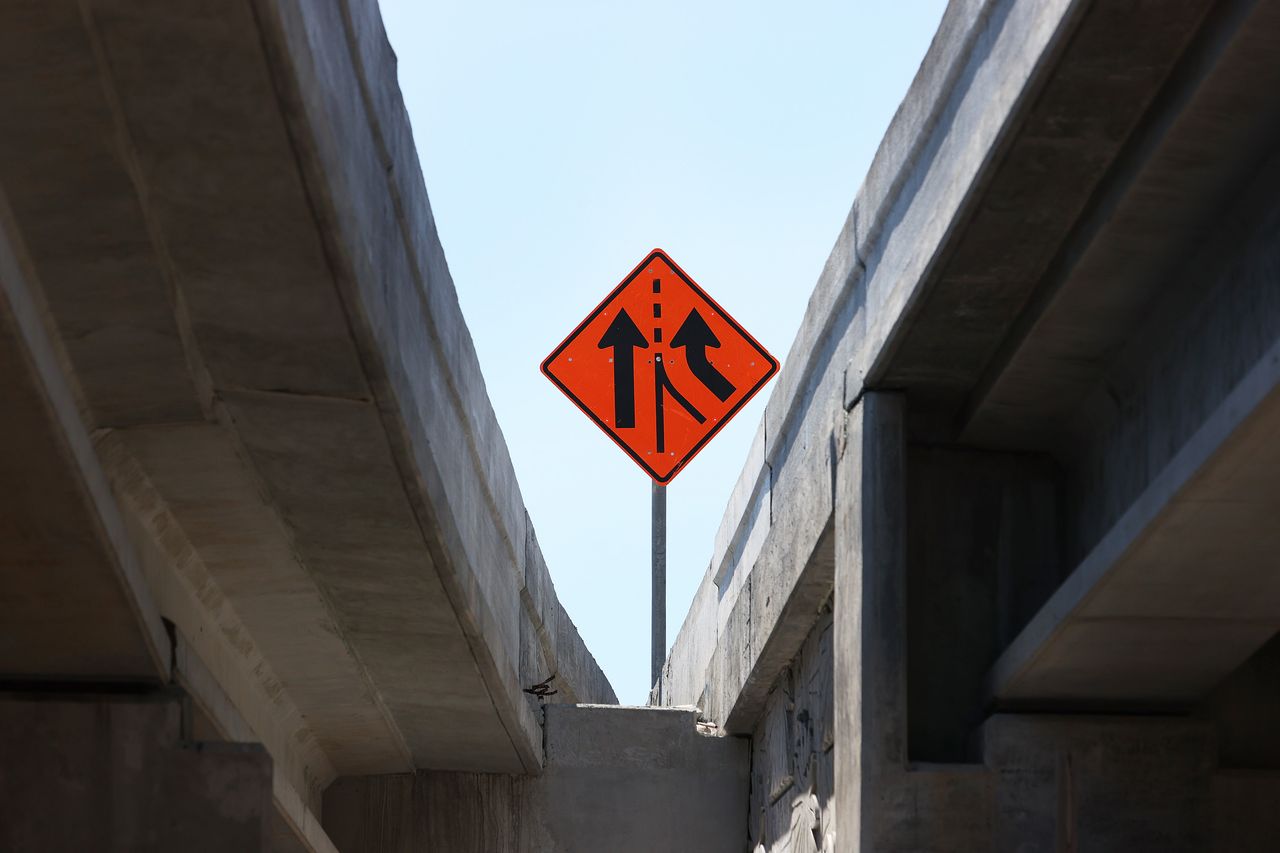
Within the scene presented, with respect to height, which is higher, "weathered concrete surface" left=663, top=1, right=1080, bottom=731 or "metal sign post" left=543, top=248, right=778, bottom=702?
"metal sign post" left=543, top=248, right=778, bottom=702

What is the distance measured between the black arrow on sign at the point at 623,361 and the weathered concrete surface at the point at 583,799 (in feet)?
5.28

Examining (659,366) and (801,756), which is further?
(659,366)

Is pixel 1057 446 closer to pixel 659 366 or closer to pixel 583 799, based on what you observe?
pixel 659 366

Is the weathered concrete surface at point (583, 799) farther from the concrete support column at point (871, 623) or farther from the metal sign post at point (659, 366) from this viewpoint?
the concrete support column at point (871, 623)

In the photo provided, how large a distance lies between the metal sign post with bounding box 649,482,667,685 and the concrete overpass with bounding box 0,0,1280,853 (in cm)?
581

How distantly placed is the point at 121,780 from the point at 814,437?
2939mm

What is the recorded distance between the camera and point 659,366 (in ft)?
33.7

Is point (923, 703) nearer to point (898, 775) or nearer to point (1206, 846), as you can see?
point (898, 775)

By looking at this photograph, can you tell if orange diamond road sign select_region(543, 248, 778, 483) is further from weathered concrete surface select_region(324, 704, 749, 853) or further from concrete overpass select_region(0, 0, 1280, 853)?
concrete overpass select_region(0, 0, 1280, 853)

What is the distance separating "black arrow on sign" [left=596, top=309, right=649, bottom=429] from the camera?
1006cm

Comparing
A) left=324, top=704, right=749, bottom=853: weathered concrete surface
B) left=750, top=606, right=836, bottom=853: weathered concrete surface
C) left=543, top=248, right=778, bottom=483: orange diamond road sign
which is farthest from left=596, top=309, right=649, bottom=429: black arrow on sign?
left=750, top=606, right=836, bottom=853: weathered concrete surface

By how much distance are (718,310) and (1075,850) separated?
194 inches

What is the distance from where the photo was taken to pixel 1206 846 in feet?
20.1

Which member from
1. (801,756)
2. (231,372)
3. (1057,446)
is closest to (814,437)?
(1057,446)
